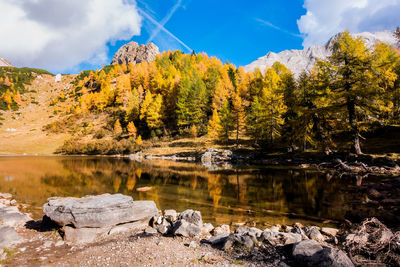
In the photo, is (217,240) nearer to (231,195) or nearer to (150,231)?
(150,231)

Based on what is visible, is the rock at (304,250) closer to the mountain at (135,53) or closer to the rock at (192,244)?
the rock at (192,244)

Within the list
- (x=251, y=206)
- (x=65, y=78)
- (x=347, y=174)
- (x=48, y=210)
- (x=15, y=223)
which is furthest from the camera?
(x=65, y=78)

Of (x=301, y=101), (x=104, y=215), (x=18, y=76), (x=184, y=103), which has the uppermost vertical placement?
(x=18, y=76)

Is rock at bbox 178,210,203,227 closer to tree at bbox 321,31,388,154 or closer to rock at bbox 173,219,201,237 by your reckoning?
rock at bbox 173,219,201,237

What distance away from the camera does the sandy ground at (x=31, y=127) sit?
59375mm

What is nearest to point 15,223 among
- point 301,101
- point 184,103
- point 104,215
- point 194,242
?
point 104,215

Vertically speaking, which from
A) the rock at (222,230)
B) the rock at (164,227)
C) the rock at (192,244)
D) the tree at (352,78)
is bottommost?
the rock at (222,230)

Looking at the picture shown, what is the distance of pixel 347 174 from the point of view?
61.4 ft

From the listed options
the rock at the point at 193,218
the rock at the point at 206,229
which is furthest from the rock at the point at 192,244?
the rock at the point at 193,218

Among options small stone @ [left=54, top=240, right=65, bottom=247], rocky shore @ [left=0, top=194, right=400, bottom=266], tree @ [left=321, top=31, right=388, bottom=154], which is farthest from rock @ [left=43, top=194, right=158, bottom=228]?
tree @ [left=321, top=31, right=388, bottom=154]

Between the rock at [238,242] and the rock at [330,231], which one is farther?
the rock at [330,231]

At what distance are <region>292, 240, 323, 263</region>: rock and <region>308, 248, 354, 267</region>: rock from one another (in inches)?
6.1

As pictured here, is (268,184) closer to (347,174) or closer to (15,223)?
(347,174)

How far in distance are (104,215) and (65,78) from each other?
617 feet
